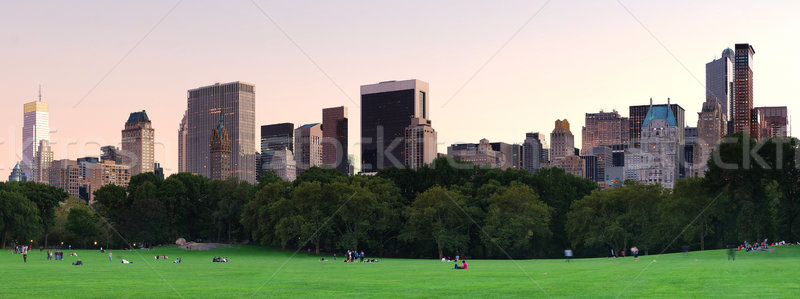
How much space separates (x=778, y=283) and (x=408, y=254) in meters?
64.3

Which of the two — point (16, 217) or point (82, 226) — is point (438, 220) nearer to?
point (16, 217)

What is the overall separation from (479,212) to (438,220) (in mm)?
5011

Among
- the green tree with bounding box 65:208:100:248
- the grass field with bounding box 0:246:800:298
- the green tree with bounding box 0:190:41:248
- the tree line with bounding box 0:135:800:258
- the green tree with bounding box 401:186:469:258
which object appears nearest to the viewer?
the grass field with bounding box 0:246:800:298

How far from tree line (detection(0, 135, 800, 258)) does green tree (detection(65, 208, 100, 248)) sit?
159 millimetres

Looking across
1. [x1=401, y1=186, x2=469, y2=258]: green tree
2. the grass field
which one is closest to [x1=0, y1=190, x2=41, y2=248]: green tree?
[x1=401, y1=186, x2=469, y2=258]: green tree

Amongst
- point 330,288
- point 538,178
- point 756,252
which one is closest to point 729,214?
point 756,252

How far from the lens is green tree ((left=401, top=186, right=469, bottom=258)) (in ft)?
268

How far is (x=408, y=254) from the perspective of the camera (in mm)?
91875

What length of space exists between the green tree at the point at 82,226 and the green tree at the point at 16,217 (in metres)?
11.3

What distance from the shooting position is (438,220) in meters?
83.2

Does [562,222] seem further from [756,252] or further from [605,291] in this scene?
[605,291]

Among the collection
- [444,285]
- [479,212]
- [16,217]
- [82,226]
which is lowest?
[82,226]

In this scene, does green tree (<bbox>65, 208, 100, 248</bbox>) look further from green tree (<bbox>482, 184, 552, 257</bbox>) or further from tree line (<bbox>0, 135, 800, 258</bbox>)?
green tree (<bbox>482, 184, 552, 257</bbox>)

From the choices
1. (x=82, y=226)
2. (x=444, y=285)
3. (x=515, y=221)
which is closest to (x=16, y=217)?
(x=82, y=226)
